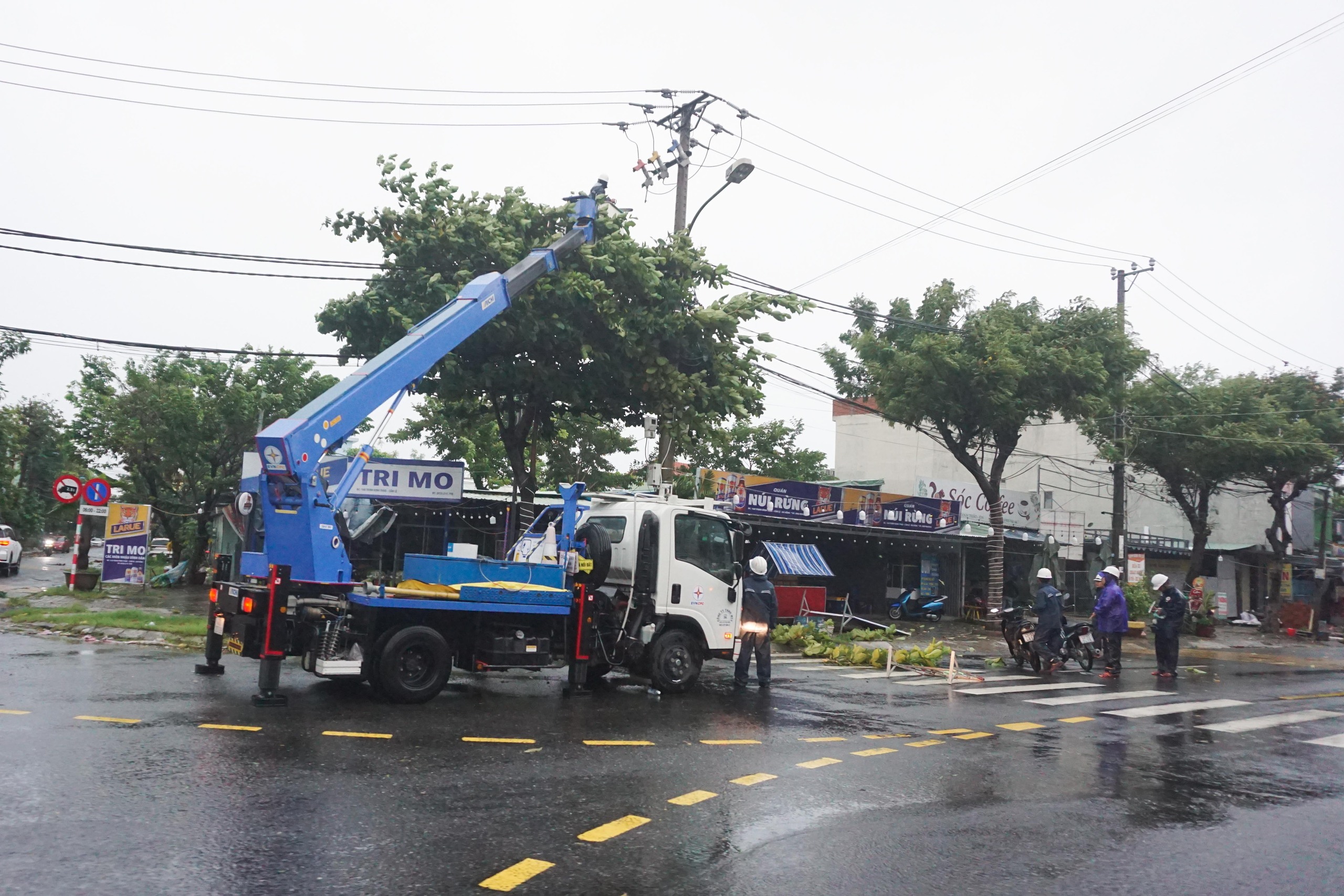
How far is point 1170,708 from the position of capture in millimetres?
13062

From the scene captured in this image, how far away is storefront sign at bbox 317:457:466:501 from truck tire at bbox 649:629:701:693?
11.2 metres

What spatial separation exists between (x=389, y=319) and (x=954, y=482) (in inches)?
942

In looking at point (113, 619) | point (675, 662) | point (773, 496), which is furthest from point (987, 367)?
point (113, 619)

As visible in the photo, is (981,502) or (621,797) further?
(981,502)

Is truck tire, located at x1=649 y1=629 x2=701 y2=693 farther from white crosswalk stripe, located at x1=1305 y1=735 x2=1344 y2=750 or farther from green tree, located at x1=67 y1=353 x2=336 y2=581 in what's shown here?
green tree, located at x1=67 y1=353 x2=336 y2=581

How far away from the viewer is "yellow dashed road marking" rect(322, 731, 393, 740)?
27.9 ft

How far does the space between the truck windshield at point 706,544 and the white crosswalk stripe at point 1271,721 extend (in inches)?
223

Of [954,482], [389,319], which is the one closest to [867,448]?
[954,482]

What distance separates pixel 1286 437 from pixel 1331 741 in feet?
78.0

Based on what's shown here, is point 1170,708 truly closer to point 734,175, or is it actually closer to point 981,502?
point 734,175

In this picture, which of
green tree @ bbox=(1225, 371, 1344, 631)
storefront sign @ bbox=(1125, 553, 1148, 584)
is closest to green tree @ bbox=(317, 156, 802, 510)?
storefront sign @ bbox=(1125, 553, 1148, 584)

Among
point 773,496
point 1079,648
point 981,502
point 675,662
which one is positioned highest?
Result: point 981,502

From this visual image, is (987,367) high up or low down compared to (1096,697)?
up

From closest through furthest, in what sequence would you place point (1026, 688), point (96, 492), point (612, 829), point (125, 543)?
point (612, 829)
point (1026, 688)
point (96, 492)
point (125, 543)
